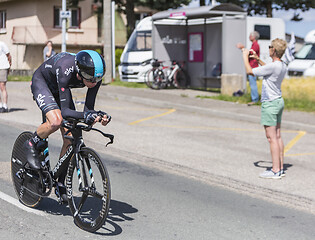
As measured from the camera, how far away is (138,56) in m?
23.7

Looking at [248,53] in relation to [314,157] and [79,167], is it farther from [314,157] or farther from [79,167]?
[79,167]

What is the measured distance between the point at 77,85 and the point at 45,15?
3568 centimetres

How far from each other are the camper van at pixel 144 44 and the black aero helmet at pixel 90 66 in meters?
17.6

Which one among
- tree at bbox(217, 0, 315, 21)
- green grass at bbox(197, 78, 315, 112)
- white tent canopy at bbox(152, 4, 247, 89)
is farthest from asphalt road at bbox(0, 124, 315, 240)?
tree at bbox(217, 0, 315, 21)

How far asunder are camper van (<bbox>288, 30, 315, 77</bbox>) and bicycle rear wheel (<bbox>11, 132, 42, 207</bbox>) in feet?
54.1

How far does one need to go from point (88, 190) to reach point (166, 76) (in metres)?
16.2

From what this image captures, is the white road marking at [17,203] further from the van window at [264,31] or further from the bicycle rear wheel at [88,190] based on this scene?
the van window at [264,31]

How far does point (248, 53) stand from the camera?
830 centimetres

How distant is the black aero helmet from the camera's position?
5207 millimetres

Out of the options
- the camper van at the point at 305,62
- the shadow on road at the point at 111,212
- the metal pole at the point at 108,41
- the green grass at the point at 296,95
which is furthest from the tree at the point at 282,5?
the shadow on road at the point at 111,212

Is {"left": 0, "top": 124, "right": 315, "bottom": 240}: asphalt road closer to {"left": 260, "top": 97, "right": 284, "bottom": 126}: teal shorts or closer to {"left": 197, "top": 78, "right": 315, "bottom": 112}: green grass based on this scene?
{"left": 260, "top": 97, "right": 284, "bottom": 126}: teal shorts

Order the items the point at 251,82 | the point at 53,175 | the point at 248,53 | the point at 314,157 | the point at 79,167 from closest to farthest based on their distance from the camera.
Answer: the point at 79,167 → the point at 53,175 → the point at 248,53 → the point at 314,157 → the point at 251,82

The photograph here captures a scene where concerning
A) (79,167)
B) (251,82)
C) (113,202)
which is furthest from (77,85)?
(251,82)

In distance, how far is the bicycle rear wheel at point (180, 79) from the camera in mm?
21450
